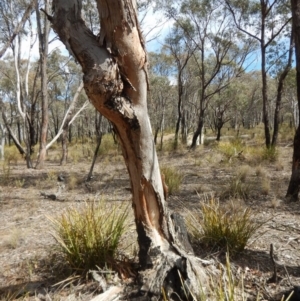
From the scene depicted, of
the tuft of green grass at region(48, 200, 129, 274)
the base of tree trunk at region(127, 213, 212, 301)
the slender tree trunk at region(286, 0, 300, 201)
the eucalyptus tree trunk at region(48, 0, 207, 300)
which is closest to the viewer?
the eucalyptus tree trunk at region(48, 0, 207, 300)

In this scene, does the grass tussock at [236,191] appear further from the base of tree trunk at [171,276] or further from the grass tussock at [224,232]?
the base of tree trunk at [171,276]

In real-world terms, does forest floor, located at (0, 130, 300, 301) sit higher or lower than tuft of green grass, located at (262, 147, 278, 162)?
lower

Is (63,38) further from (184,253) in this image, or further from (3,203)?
(3,203)

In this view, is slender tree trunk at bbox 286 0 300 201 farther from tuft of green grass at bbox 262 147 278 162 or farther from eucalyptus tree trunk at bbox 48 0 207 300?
tuft of green grass at bbox 262 147 278 162

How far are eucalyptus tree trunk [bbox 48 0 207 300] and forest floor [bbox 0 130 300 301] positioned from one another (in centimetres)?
55

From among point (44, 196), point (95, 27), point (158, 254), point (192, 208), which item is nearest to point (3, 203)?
point (44, 196)

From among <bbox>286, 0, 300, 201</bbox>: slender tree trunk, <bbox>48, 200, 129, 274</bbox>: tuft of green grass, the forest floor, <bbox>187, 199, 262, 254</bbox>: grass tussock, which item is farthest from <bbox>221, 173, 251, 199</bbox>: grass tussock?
<bbox>48, 200, 129, 274</bbox>: tuft of green grass

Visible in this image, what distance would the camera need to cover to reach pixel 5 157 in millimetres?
14672

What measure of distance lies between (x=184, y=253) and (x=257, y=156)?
8753 millimetres

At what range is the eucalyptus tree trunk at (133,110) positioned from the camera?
84.8 inches

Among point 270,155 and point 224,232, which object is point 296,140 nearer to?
point 224,232

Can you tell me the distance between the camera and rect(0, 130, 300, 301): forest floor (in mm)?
2873

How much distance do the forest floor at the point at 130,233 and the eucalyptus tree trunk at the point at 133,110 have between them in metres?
0.55

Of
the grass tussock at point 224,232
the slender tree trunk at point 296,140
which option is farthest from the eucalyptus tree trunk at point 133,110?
the slender tree trunk at point 296,140
